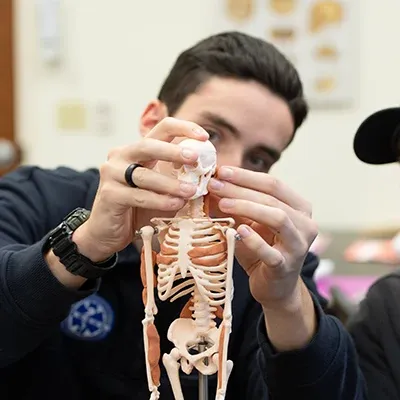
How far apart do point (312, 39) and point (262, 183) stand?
154 cm

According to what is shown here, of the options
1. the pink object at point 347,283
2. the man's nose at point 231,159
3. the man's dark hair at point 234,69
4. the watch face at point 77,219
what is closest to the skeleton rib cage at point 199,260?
the watch face at point 77,219

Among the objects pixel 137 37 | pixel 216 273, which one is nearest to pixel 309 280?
pixel 216 273

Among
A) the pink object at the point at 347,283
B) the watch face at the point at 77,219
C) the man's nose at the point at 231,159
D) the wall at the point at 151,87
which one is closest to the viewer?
the watch face at the point at 77,219

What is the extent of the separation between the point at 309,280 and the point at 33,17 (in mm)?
1655

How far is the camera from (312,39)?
2078 millimetres

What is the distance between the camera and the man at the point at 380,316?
0.89 meters

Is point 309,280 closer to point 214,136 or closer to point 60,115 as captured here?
point 214,136

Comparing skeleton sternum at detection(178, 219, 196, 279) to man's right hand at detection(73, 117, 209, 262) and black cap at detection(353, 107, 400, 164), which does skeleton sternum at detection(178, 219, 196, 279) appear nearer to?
man's right hand at detection(73, 117, 209, 262)

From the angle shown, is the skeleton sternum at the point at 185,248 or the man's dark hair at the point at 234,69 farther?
the man's dark hair at the point at 234,69

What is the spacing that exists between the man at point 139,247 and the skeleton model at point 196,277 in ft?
0.06

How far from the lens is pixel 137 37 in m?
2.14

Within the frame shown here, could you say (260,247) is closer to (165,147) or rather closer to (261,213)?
(261,213)

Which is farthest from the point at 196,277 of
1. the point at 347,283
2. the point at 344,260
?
the point at 344,260

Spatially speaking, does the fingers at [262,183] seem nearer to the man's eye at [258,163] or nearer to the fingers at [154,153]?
the fingers at [154,153]
